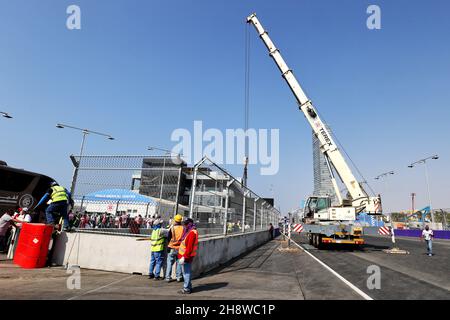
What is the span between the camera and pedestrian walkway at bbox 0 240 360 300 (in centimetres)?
536

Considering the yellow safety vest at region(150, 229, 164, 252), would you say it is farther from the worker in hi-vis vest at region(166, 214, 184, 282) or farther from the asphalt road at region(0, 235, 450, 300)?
the asphalt road at region(0, 235, 450, 300)

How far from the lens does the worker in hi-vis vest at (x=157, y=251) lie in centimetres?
681

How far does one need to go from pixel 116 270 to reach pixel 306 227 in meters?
12.4

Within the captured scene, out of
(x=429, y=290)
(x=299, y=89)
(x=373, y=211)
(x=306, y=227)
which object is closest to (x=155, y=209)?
(x=429, y=290)

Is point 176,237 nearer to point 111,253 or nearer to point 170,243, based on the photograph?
point 170,243

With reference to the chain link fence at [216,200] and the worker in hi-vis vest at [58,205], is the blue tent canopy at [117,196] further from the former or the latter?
the chain link fence at [216,200]

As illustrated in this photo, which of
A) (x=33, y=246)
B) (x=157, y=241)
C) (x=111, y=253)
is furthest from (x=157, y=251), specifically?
(x=33, y=246)

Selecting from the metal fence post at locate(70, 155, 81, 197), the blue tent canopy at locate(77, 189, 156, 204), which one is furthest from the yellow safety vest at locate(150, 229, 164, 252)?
the metal fence post at locate(70, 155, 81, 197)

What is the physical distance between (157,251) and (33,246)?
3701 mm

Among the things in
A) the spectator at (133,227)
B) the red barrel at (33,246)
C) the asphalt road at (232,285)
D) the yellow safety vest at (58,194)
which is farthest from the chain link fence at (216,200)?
the red barrel at (33,246)

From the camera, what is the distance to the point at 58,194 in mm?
8227

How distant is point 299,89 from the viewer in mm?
20438
